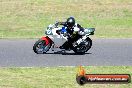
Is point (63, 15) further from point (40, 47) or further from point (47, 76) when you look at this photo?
point (47, 76)

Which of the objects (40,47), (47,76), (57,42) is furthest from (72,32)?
(47,76)

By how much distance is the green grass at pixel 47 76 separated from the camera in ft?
35.6

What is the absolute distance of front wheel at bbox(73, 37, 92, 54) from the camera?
1791cm

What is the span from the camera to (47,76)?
40.0ft

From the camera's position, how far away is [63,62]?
1561 centimetres

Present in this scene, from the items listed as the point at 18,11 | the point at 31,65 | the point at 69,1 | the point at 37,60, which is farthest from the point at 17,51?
the point at 69,1

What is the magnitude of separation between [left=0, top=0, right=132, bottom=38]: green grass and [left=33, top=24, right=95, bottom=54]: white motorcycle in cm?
584

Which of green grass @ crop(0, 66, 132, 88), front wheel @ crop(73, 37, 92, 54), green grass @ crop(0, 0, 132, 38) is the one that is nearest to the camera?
green grass @ crop(0, 66, 132, 88)

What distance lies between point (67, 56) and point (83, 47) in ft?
3.05

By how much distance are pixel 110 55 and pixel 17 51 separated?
10.8ft

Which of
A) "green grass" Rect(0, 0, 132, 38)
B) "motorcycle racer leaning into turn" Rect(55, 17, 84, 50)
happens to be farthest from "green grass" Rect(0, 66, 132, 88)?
"green grass" Rect(0, 0, 132, 38)

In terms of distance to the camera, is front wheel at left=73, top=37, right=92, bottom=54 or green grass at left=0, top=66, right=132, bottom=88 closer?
green grass at left=0, top=66, right=132, bottom=88

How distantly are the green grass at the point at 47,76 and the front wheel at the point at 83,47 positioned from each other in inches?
144

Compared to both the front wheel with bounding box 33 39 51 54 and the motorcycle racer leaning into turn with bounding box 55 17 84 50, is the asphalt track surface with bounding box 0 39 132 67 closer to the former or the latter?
the front wheel with bounding box 33 39 51 54
